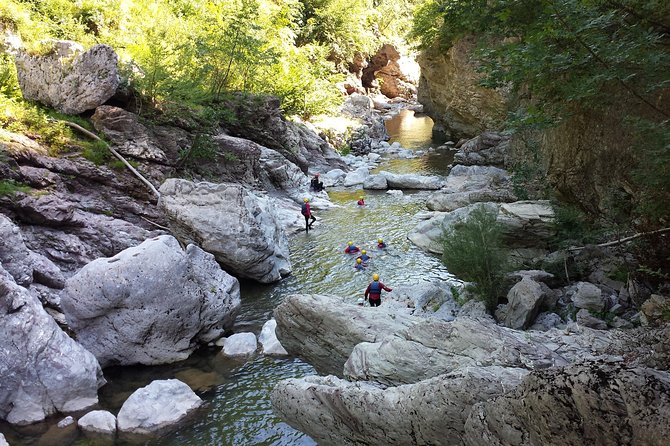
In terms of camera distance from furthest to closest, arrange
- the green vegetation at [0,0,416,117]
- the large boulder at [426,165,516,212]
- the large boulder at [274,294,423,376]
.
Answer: the large boulder at [426,165,516,212], the green vegetation at [0,0,416,117], the large boulder at [274,294,423,376]

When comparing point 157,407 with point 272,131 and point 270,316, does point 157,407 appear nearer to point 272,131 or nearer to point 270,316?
point 270,316

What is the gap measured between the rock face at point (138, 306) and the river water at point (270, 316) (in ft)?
1.45

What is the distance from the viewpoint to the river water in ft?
27.1

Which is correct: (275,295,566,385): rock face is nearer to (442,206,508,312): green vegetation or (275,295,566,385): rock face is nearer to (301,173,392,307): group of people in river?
(301,173,392,307): group of people in river

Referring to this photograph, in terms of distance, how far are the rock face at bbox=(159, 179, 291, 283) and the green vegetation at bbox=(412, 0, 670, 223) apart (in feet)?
25.3

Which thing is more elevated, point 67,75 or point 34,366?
point 67,75

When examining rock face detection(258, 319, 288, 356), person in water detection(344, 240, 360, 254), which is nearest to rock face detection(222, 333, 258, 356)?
rock face detection(258, 319, 288, 356)

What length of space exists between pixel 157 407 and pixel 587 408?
299 inches

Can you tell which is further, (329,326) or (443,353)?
(329,326)

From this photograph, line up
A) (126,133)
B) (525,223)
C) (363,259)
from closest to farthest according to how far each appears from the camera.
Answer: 1. (525,223)
2. (363,259)
3. (126,133)

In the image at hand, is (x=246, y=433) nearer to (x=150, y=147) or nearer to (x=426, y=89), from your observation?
(x=150, y=147)

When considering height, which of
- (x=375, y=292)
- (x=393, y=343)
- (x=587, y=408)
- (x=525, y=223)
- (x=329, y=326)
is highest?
(x=587, y=408)

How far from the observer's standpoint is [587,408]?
3654mm

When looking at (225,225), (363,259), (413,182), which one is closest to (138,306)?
(225,225)
